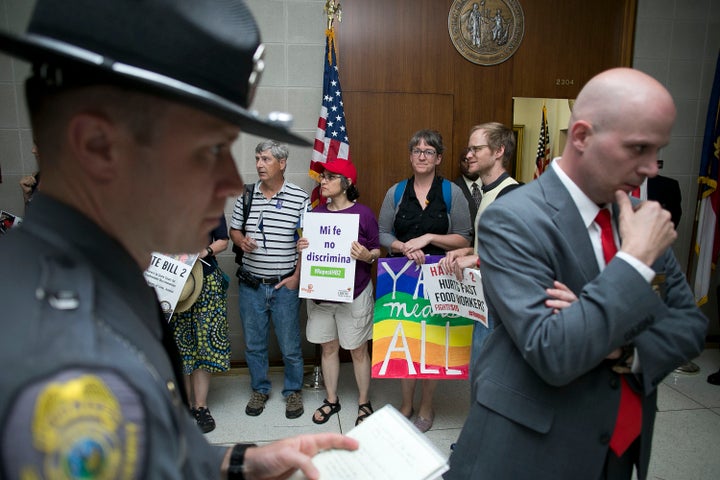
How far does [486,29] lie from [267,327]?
2.91 meters

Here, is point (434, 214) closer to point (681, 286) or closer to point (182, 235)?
point (681, 286)

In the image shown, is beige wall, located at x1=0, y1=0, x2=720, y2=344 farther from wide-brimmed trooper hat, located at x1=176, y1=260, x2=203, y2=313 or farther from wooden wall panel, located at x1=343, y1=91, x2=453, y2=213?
wide-brimmed trooper hat, located at x1=176, y1=260, x2=203, y2=313

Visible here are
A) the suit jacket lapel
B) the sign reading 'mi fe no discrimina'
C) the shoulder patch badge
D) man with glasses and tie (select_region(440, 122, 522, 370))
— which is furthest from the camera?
the sign reading 'mi fe no discrimina'

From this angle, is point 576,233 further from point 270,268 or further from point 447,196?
point 270,268

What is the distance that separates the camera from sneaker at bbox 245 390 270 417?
3.17m

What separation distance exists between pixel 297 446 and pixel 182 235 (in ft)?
1.48

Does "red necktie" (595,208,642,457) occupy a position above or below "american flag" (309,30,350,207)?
below

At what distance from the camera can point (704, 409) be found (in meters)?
3.22

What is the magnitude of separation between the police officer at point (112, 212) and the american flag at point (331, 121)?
2854mm

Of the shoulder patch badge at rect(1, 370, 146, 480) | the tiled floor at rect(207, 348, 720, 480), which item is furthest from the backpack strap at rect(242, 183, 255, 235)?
the shoulder patch badge at rect(1, 370, 146, 480)

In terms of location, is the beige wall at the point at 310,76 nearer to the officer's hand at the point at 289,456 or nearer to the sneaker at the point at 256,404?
the sneaker at the point at 256,404

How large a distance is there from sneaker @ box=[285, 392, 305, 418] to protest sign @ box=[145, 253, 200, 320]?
1.02 metres

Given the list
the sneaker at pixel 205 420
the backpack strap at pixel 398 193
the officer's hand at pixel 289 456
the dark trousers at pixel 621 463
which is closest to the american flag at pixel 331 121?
the backpack strap at pixel 398 193

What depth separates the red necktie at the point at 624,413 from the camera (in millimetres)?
1125
